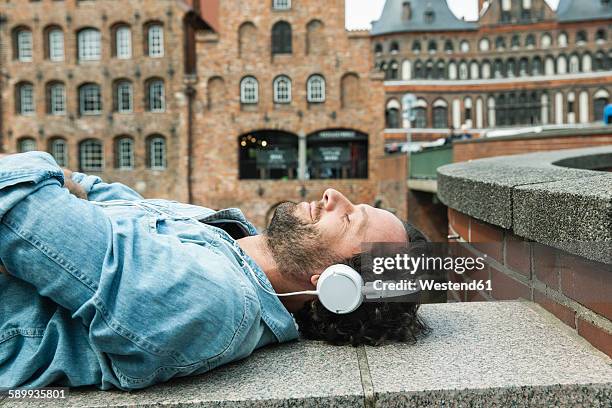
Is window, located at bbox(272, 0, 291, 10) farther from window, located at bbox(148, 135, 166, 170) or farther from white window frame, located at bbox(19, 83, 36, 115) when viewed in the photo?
white window frame, located at bbox(19, 83, 36, 115)

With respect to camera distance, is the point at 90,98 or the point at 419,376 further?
the point at 90,98

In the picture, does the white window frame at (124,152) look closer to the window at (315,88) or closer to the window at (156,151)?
the window at (156,151)

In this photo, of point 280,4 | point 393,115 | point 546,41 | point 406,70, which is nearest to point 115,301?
point 280,4

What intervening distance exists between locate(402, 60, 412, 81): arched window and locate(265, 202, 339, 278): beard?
181 ft

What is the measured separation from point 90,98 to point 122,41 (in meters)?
3.43

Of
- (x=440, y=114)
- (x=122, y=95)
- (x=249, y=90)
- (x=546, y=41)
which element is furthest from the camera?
(x=546, y=41)

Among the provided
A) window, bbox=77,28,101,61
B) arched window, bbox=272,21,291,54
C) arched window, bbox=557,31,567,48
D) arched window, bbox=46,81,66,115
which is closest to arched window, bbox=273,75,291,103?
arched window, bbox=272,21,291,54

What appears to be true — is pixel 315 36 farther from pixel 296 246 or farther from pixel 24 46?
pixel 296 246

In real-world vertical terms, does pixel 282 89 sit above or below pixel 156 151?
above

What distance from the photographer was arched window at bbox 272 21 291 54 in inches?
1358

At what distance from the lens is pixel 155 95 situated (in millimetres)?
35906

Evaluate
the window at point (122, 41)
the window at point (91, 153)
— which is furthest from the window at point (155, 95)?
the window at point (91, 153)

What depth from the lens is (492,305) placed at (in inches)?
110

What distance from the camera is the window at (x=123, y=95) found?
35875 mm
